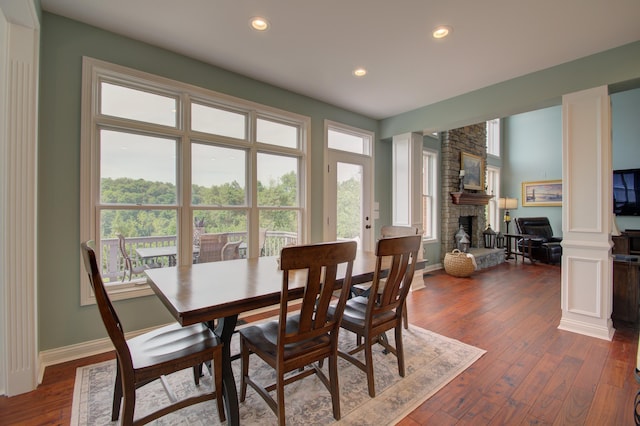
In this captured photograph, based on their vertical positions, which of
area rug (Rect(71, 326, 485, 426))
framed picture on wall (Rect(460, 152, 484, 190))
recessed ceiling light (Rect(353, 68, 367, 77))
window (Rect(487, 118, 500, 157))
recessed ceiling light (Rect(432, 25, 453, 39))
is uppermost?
window (Rect(487, 118, 500, 157))

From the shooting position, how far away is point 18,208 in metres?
1.92

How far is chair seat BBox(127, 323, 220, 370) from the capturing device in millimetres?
1434

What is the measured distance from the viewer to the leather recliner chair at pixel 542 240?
245 inches

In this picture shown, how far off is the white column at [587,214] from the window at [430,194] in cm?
273

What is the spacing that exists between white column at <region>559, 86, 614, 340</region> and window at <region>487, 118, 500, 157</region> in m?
5.36

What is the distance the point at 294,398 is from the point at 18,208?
2.22m

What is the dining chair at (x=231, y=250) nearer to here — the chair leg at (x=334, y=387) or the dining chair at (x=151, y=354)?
the dining chair at (x=151, y=354)

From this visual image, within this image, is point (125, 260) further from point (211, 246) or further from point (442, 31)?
point (442, 31)

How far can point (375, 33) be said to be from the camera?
2.49 m

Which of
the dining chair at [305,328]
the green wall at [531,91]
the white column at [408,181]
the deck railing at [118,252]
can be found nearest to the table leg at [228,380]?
the dining chair at [305,328]

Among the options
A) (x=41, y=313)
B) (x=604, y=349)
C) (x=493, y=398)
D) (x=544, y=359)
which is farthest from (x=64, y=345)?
(x=604, y=349)

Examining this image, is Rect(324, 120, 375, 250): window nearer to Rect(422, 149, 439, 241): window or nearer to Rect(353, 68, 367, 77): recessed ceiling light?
Rect(353, 68, 367, 77): recessed ceiling light

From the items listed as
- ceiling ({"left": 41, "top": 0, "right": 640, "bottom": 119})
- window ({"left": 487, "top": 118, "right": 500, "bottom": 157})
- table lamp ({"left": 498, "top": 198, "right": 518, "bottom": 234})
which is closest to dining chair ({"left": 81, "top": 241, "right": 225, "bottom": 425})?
ceiling ({"left": 41, "top": 0, "right": 640, "bottom": 119})

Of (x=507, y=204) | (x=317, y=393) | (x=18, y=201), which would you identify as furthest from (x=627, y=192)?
(x=18, y=201)
